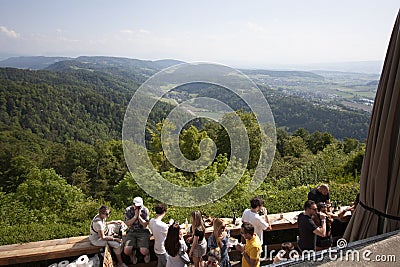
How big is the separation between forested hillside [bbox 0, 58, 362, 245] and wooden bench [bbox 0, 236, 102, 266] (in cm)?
65

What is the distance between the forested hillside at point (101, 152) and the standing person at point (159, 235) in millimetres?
1717

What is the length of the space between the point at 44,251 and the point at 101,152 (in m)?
27.1

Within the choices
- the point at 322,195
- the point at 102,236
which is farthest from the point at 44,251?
the point at 322,195

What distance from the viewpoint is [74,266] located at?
4.01 metres

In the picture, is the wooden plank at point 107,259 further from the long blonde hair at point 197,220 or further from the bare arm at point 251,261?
the bare arm at point 251,261

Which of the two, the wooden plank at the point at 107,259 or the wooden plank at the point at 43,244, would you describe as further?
the wooden plank at the point at 43,244

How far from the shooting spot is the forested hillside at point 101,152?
8641 mm

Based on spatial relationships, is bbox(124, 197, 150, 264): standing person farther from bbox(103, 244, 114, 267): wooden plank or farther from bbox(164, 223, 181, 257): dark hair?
bbox(164, 223, 181, 257): dark hair

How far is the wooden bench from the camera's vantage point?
13.9ft

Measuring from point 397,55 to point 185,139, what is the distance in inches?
364

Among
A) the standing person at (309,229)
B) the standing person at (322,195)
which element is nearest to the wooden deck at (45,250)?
the standing person at (309,229)

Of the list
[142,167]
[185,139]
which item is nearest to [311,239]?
[142,167]

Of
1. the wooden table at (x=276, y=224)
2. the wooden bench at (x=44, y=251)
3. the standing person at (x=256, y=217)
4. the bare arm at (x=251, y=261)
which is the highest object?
the standing person at (x=256, y=217)

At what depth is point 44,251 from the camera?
429 cm
